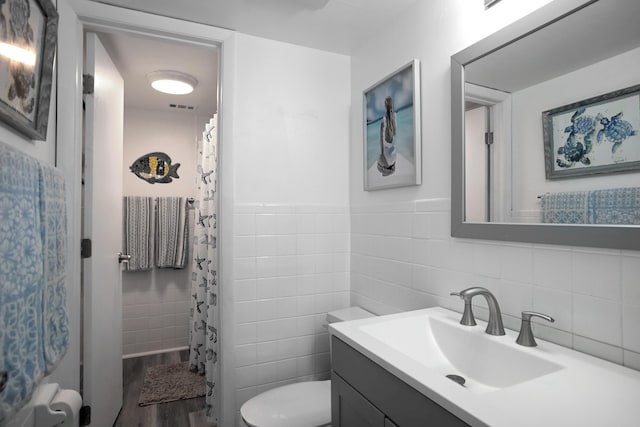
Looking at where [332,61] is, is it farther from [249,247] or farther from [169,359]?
[169,359]

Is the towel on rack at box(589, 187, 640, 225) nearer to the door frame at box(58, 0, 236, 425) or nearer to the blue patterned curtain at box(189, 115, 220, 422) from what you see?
the door frame at box(58, 0, 236, 425)

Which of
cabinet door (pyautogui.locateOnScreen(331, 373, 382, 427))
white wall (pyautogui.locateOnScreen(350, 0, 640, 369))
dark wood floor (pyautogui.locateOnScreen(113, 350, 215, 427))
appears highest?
white wall (pyautogui.locateOnScreen(350, 0, 640, 369))

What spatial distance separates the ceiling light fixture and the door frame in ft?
2.46

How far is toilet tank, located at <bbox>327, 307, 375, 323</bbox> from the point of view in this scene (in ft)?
5.81

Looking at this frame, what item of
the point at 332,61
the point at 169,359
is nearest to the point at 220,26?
the point at 332,61

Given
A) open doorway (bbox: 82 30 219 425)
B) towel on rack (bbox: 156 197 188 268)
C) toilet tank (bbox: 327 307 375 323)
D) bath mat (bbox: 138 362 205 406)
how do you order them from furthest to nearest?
towel on rack (bbox: 156 197 188 268) → open doorway (bbox: 82 30 219 425) → bath mat (bbox: 138 362 205 406) → toilet tank (bbox: 327 307 375 323)

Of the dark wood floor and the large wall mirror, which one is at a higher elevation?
the large wall mirror

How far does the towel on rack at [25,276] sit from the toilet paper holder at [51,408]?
253 millimetres

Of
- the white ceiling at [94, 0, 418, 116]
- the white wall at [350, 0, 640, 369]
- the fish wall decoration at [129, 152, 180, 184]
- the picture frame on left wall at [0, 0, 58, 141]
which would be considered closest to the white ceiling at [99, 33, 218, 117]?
the white ceiling at [94, 0, 418, 116]

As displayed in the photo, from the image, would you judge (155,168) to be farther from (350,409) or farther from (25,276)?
(350,409)

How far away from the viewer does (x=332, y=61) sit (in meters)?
2.01

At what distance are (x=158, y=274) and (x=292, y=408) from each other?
2242 millimetres

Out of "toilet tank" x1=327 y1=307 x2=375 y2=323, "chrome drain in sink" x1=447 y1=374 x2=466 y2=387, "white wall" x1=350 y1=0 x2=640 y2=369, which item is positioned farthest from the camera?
"toilet tank" x1=327 y1=307 x2=375 y2=323

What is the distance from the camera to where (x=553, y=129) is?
979 mm
